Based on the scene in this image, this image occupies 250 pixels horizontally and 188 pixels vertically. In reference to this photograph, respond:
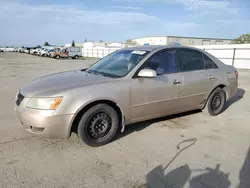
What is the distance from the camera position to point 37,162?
3062 millimetres

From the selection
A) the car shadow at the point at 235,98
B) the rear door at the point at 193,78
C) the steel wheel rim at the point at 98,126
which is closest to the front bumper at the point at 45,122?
the steel wheel rim at the point at 98,126

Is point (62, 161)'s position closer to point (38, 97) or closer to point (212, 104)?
point (38, 97)

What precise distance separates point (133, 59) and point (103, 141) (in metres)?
1.60

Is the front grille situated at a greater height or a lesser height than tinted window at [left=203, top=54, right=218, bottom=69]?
lesser

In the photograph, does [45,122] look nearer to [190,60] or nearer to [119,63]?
[119,63]

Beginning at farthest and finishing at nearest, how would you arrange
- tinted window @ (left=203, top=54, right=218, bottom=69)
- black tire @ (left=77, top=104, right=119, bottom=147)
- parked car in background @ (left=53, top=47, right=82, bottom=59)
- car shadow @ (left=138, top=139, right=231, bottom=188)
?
parked car in background @ (left=53, top=47, right=82, bottom=59) < tinted window @ (left=203, top=54, right=218, bottom=69) < black tire @ (left=77, top=104, right=119, bottom=147) < car shadow @ (left=138, top=139, right=231, bottom=188)

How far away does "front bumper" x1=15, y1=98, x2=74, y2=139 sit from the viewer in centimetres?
312

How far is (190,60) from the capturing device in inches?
181

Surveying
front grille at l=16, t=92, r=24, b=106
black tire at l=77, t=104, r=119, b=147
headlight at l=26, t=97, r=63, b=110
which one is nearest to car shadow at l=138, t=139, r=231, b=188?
black tire at l=77, t=104, r=119, b=147

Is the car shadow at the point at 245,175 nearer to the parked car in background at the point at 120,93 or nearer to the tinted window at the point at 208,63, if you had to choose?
the parked car in background at the point at 120,93

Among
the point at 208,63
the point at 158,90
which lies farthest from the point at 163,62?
the point at 208,63

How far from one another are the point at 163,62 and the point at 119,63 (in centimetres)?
85

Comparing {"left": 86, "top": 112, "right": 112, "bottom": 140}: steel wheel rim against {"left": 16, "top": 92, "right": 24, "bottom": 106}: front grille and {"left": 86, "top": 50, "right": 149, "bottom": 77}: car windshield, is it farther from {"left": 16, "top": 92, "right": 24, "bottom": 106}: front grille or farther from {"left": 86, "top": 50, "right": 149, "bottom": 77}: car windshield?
{"left": 16, "top": 92, "right": 24, "bottom": 106}: front grille

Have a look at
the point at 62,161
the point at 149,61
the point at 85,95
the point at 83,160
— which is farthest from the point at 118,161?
the point at 149,61
